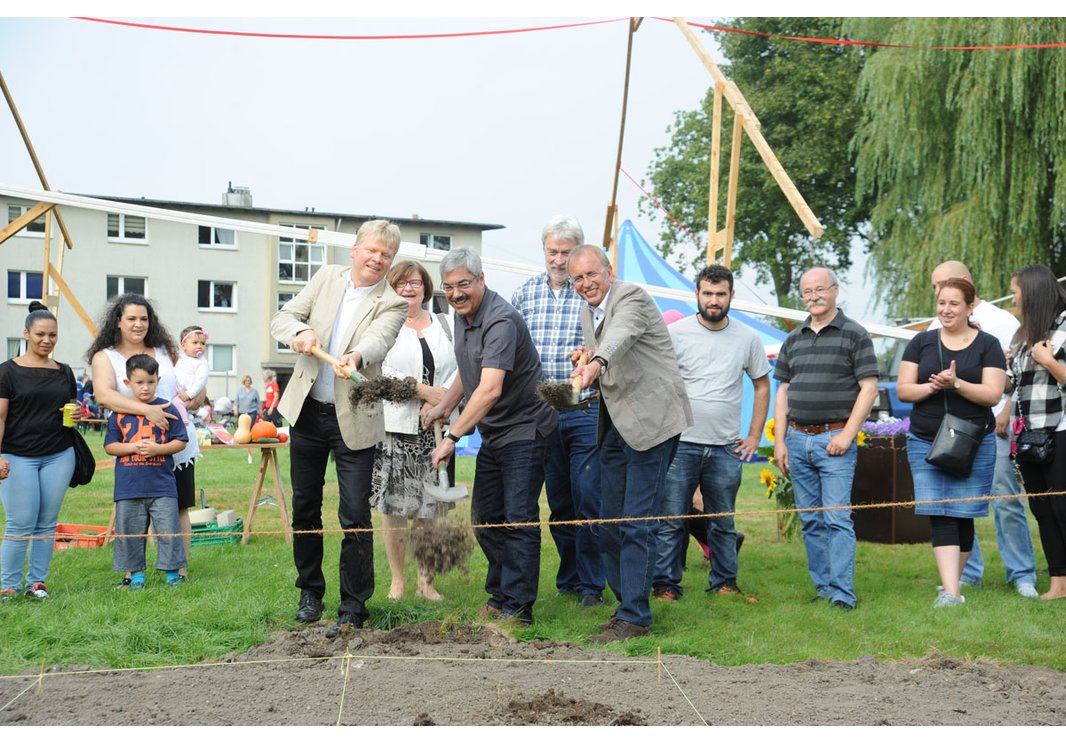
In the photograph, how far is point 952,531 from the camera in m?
5.21

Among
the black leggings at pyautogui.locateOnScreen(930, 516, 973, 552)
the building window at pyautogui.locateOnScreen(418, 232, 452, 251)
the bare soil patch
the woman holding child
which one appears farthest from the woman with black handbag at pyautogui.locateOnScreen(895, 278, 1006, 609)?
the building window at pyautogui.locateOnScreen(418, 232, 452, 251)

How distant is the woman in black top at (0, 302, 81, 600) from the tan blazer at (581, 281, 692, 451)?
2.83 meters

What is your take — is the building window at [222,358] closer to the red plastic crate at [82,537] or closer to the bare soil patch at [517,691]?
the red plastic crate at [82,537]

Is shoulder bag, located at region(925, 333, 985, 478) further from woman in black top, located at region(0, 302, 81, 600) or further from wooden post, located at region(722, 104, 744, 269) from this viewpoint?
woman in black top, located at region(0, 302, 81, 600)

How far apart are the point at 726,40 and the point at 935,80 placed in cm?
1468

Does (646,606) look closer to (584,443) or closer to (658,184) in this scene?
(584,443)

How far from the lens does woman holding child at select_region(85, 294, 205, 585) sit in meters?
5.69

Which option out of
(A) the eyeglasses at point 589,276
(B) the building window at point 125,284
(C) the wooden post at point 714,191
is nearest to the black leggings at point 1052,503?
(C) the wooden post at point 714,191

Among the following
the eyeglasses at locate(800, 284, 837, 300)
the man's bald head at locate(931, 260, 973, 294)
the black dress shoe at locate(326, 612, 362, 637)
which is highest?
the man's bald head at locate(931, 260, 973, 294)

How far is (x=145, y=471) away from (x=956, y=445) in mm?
4177

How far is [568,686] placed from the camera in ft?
11.9

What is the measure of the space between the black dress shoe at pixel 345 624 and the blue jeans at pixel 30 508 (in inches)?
70.6

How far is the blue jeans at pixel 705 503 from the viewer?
17.9ft

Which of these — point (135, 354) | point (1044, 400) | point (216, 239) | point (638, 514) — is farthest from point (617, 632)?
point (216, 239)
